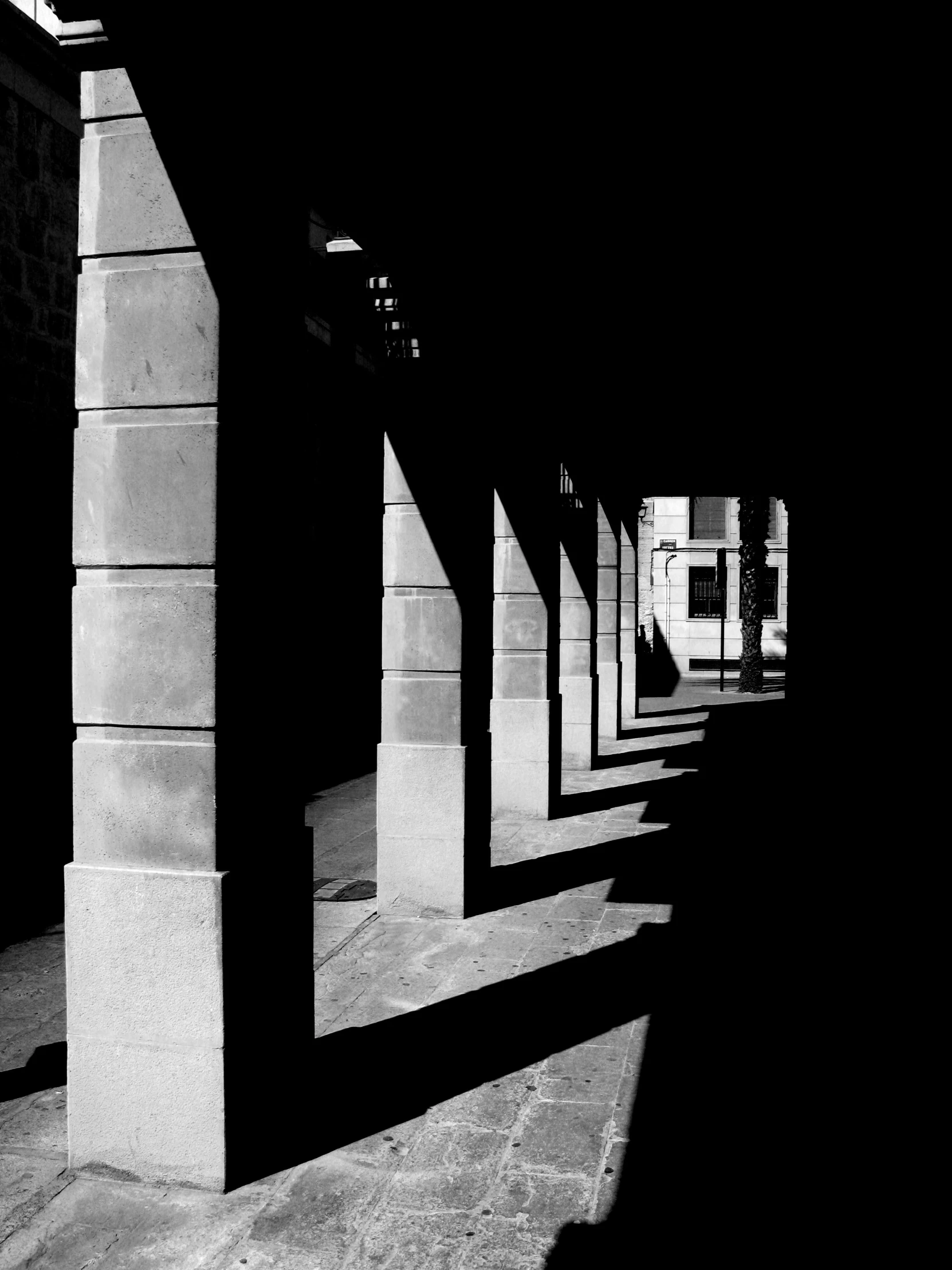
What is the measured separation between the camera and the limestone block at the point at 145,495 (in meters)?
3.91

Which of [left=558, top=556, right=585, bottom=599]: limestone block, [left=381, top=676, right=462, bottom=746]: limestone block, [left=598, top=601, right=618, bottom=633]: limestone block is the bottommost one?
[left=381, top=676, right=462, bottom=746]: limestone block

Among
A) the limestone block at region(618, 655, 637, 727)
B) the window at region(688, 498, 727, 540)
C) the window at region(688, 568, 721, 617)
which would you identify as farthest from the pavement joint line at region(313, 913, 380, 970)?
the window at region(688, 498, 727, 540)

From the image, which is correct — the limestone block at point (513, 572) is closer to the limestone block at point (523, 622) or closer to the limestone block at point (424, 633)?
the limestone block at point (523, 622)

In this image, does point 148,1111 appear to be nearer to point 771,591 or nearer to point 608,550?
point 608,550

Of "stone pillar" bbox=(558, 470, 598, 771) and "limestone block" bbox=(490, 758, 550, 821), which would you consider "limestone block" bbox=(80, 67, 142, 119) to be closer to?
"limestone block" bbox=(490, 758, 550, 821)

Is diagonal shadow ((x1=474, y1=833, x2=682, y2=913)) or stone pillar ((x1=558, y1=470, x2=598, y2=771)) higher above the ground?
stone pillar ((x1=558, y1=470, x2=598, y2=771))

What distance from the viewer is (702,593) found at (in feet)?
121

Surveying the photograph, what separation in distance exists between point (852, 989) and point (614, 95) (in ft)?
16.0

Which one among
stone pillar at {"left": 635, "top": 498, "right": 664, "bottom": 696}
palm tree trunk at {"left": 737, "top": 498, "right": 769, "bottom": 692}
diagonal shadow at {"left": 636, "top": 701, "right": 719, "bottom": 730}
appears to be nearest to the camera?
diagonal shadow at {"left": 636, "top": 701, "right": 719, "bottom": 730}

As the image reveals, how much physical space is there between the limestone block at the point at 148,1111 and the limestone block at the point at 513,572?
7.18 meters

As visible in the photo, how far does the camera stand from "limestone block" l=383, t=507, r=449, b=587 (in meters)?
7.48

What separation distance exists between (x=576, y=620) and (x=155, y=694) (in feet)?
34.9

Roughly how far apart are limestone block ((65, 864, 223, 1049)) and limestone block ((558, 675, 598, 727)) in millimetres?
10291

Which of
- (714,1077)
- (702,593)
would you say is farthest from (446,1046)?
(702,593)
